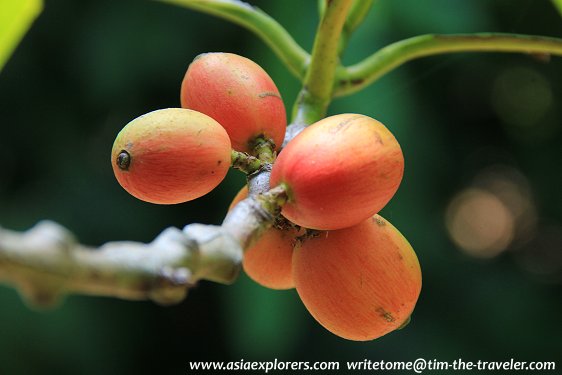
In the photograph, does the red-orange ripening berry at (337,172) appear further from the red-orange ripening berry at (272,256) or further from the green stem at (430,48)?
the green stem at (430,48)

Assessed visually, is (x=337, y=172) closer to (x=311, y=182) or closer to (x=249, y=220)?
(x=311, y=182)

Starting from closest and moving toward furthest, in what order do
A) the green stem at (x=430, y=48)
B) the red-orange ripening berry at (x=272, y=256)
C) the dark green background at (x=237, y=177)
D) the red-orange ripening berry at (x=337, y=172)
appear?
the red-orange ripening berry at (x=337, y=172)
the red-orange ripening berry at (x=272, y=256)
the green stem at (x=430, y=48)
the dark green background at (x=237, y=177)

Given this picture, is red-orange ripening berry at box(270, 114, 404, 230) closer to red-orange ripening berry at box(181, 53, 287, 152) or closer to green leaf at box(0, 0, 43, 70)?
red-orange ripening berry at box(181, 53, 287, 152)

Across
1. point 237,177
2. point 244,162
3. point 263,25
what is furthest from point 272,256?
point 237,177

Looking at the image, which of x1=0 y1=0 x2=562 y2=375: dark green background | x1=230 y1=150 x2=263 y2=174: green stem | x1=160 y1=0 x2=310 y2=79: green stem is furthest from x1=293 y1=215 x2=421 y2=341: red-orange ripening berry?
x1=0 y1=0 x2=562 y2=375: dark green background

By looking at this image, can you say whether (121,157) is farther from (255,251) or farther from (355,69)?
(355,69)

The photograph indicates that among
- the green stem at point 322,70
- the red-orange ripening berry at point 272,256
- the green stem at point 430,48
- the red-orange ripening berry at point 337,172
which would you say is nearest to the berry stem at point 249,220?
the red-orange ripening berry at point 337,172

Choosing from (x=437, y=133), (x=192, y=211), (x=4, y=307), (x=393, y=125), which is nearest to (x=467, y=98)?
(x=437, y=133)
